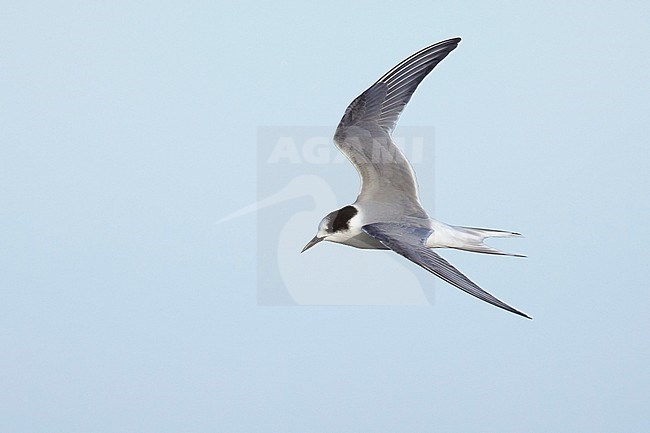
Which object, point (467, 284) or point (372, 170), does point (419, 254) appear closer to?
point (467, 284)

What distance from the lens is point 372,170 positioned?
6734mm

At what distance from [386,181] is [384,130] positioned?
402 mm

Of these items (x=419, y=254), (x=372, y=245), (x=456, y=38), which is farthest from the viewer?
(x=456, y=38)

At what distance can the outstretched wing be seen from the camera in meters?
6.70

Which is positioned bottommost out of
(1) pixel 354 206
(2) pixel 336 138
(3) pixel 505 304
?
(3) pixel 505 304

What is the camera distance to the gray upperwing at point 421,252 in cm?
468

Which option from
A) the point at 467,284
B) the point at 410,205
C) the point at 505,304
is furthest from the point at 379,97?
the point at 505,304

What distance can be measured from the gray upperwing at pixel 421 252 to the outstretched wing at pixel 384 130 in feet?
1.68

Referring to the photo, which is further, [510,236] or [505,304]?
[510,236]

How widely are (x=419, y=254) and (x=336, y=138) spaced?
1.69 metres

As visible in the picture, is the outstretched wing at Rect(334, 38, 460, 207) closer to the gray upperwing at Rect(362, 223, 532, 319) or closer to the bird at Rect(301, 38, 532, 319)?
the bird at Rect(301, 38, 532, 319)

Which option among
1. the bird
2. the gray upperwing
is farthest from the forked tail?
the gray upperwing

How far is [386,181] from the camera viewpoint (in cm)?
670

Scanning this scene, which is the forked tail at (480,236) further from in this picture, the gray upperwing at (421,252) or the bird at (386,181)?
the gray upperwing at (421,252)
